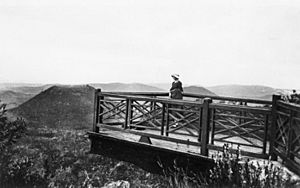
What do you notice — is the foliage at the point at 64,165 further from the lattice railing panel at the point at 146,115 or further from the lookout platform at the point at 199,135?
the lattice railing panel at the point at 146,115

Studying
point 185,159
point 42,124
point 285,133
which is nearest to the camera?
point 285,133

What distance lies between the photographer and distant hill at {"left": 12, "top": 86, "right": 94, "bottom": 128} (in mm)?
34031

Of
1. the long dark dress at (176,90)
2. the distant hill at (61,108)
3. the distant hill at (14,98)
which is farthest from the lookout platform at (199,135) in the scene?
the distant hill at (14,98)

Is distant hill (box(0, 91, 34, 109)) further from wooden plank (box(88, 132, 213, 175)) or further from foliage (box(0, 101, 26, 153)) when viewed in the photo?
wooden plank (box(88, 132, 213, 175))

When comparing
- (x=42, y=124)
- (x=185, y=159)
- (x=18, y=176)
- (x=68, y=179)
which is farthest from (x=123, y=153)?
(x=42, y=124)

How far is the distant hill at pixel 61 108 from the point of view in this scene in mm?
34031

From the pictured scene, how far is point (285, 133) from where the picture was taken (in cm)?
572

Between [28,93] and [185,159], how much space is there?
3402 centimetres

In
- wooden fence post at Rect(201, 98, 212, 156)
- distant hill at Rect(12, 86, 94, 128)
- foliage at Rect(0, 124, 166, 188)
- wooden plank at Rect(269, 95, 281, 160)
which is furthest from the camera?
distant hill at Rect(12, 86, 94, 128)

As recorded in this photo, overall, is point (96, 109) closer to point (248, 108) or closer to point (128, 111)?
point (128, 111)

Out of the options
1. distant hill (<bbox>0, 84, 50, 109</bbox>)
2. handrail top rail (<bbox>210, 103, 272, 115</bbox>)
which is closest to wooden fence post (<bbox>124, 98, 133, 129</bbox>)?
handrail top rail (<bbox>210, 103, 272, 115</bbox>)

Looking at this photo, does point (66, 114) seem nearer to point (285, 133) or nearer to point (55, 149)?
point (55, 149)

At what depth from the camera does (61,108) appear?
117 ft

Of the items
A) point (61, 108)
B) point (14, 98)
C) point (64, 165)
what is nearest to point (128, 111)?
point (64, 165)
